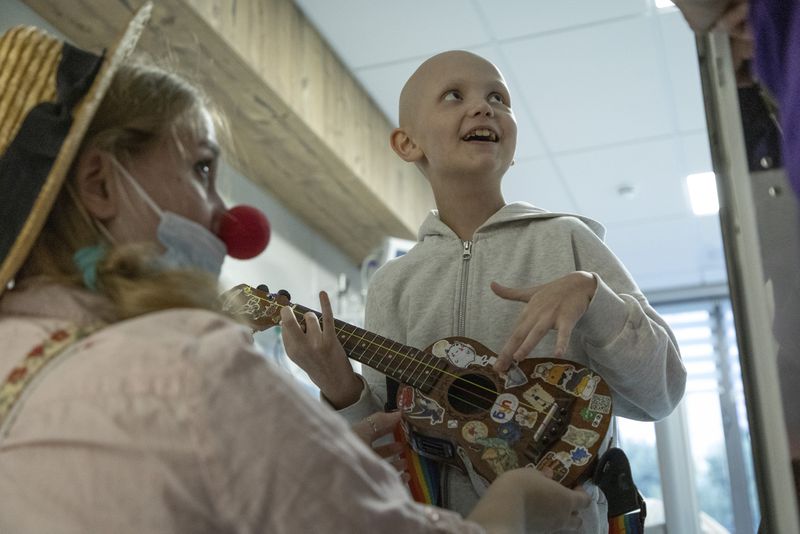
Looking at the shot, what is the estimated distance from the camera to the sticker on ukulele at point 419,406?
1.27 metres

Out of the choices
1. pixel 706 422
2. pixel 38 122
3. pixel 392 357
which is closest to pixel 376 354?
pixel 392 357

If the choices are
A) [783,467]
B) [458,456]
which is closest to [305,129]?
[458,456]

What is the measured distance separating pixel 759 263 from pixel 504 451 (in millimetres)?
458

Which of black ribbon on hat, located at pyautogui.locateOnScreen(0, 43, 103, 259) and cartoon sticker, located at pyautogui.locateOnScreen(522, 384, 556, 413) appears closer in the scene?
black ribbon on hat, located at pyautogui.locateOnScreen(0, 43, 103, 259)

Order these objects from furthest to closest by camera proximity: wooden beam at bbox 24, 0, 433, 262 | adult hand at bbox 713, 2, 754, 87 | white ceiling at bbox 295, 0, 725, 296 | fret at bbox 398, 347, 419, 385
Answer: white ceiling at bbox 295, 0, 725, 296, wooden beam at bbox 24, 0, 433, 262, fret at bbox 398, 347, 419, 385, adult hand at bbox 713, 2, 754, 87

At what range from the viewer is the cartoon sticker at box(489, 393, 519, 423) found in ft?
4.05

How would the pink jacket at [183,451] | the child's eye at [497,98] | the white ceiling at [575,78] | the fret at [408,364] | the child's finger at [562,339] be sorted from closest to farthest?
the pink jacket at [183,451] → the child's finger at [562,339] → the fret at [408,364] → the child's eye at [497,98] → the white ceiling at [575,78]

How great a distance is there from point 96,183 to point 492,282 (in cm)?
60

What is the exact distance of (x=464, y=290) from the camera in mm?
1425

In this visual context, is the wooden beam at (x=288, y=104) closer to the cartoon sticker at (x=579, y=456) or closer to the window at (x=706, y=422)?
the cartoon sticker at (x=579, y=456)

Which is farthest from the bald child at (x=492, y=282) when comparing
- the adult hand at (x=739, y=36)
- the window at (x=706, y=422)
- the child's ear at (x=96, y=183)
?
the window at (x=706, y=422)

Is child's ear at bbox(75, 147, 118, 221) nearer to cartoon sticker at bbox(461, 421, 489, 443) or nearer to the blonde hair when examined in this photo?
the blonde hair

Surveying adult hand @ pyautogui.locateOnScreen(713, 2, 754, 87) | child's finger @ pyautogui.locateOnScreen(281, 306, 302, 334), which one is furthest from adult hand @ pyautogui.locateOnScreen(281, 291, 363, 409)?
adult hand @ pyautogui.locateOnScreen(713, 2, 754, 87)

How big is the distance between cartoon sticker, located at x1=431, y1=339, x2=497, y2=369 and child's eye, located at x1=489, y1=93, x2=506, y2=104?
0.51 meters
